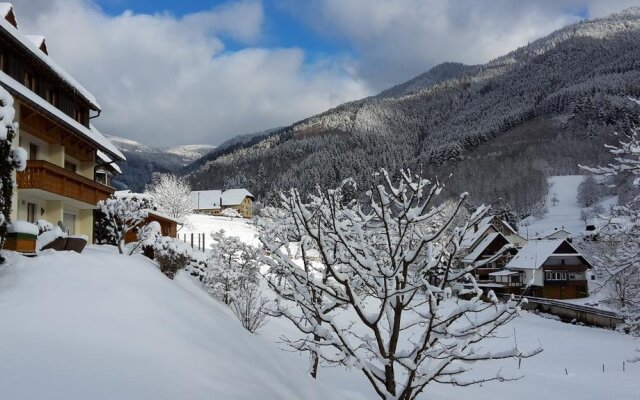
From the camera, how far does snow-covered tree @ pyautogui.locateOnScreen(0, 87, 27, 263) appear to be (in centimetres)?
1074

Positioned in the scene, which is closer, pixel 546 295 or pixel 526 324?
pixel 526 324

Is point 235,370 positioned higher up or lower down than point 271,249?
lower down

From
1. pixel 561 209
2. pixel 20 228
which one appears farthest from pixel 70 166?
pixel 561 209

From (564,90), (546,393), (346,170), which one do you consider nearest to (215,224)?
(546,393)

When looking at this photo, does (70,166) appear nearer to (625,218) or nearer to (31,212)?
(31,212)

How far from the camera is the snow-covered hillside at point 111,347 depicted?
5.48 m

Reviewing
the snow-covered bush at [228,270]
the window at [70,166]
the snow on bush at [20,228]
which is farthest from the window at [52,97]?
the snow on bush at [20,228]

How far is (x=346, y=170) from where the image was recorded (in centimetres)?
14562

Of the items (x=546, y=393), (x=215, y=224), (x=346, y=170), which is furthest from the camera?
(x=346, y=170)

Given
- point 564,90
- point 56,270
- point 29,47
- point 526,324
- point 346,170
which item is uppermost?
point 564,90

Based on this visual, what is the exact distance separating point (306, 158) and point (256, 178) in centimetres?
2044

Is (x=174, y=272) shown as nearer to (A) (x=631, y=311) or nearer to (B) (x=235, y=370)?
(B) (x=235, y=370)

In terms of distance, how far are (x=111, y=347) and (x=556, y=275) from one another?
5537 centimetres

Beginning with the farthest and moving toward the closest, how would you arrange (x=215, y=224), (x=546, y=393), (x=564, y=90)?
1. (x=564, y=90)
2. (x=215, y=224)
3. (x=546, y=393)
